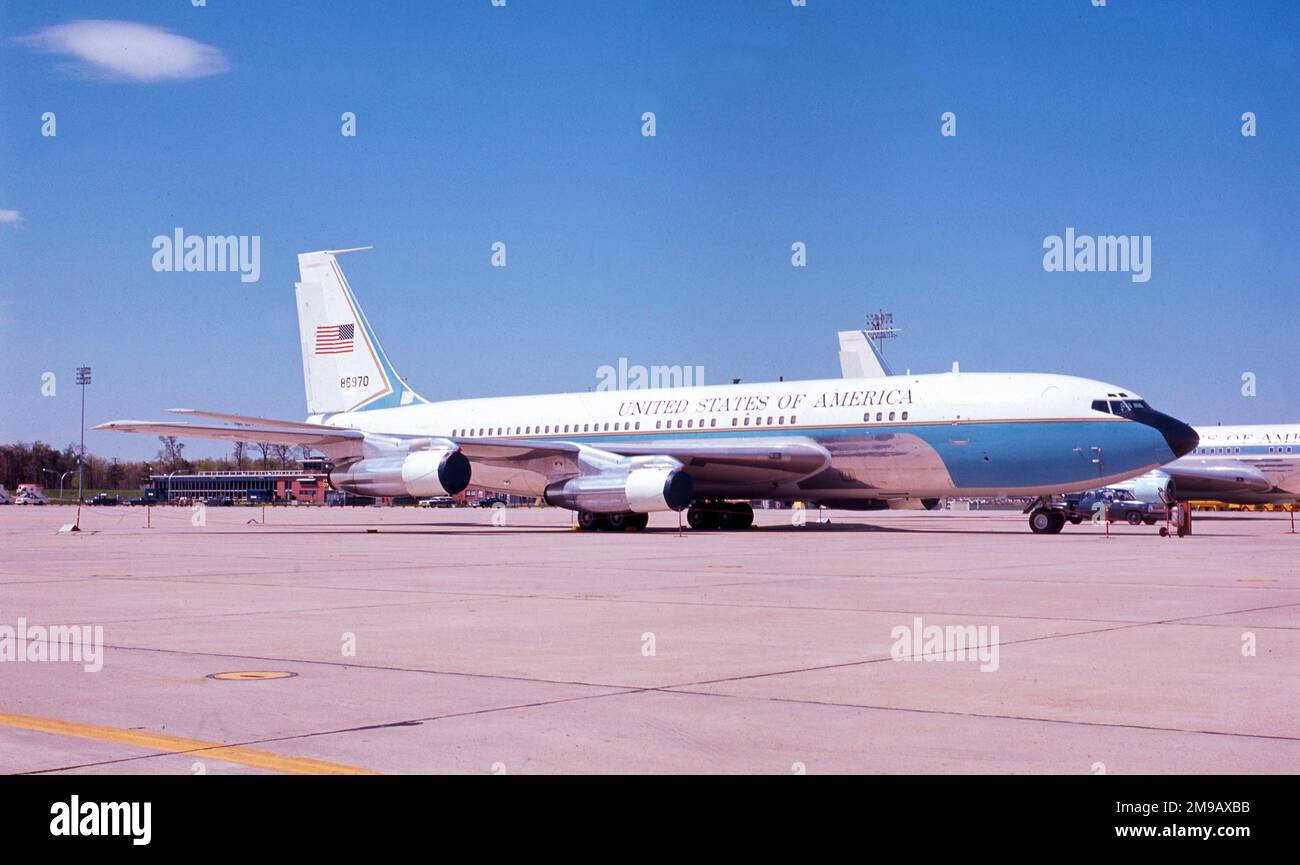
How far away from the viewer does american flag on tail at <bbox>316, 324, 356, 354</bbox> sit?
46.5m

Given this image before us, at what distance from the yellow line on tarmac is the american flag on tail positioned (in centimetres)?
3949

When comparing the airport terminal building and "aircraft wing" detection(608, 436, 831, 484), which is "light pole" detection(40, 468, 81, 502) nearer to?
the airport terminal building

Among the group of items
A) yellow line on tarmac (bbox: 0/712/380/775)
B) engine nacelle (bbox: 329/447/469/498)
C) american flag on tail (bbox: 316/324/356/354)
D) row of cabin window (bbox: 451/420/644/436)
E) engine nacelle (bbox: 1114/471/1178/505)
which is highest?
american flag on tail (bbox: 316/324/356/354)

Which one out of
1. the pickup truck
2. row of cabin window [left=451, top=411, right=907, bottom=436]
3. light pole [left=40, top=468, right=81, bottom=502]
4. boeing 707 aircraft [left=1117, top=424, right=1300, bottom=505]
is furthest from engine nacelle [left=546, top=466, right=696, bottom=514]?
light pole [left=40, top=468, right=81, bottom=502]

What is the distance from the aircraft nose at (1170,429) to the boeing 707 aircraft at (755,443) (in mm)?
54

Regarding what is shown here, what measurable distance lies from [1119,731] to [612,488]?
28763 millimetres

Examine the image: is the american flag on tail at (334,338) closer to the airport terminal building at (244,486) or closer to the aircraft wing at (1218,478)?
the aircraft wing at (1218,478)

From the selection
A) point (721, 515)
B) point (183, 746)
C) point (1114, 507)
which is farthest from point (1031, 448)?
point (183, 746)

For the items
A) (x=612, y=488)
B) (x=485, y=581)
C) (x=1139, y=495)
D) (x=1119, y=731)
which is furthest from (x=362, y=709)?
(x=1139, y=495)

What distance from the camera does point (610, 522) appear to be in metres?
38.5

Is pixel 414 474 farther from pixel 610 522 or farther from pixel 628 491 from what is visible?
pixel 628 491

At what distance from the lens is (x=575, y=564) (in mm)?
22344

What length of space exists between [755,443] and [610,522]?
4853 mm
